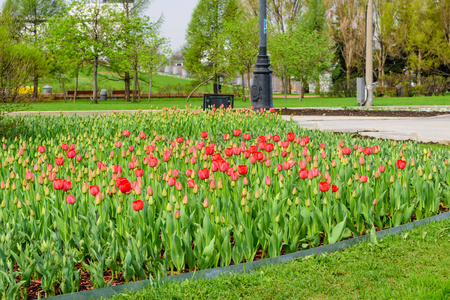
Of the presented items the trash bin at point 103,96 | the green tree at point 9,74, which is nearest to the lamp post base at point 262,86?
the green tree at point 9,74

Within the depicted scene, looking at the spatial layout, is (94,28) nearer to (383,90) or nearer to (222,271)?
(383,90)

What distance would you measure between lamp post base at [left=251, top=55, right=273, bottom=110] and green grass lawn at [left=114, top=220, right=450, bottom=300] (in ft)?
31.4

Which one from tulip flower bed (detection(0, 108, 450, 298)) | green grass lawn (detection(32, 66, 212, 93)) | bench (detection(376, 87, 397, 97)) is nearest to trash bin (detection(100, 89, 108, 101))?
green grass lawn (detection(32, 66, 212, 93))

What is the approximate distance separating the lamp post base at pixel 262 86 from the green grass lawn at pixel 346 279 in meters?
9.58

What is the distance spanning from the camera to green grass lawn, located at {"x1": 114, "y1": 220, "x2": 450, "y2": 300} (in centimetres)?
305

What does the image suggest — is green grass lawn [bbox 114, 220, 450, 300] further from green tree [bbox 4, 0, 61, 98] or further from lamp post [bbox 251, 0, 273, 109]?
green tree [bbox 4, 0, 61, 98]

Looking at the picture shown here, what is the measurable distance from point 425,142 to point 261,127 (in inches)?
116

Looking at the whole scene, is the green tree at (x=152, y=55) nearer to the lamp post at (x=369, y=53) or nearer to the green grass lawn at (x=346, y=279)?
the lamp post at (x=369, y=53)

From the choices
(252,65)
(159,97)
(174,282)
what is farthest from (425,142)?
(159,97)

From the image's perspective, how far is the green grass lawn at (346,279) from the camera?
305 cm

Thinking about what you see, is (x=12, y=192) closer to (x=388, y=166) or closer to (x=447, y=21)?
(x=388, y=166)

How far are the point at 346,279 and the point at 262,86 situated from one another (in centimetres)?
1036

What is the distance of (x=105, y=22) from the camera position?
3600 centimetres

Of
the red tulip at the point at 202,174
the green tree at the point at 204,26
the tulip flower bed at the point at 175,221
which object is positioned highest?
the green tree at the point at 204,26
